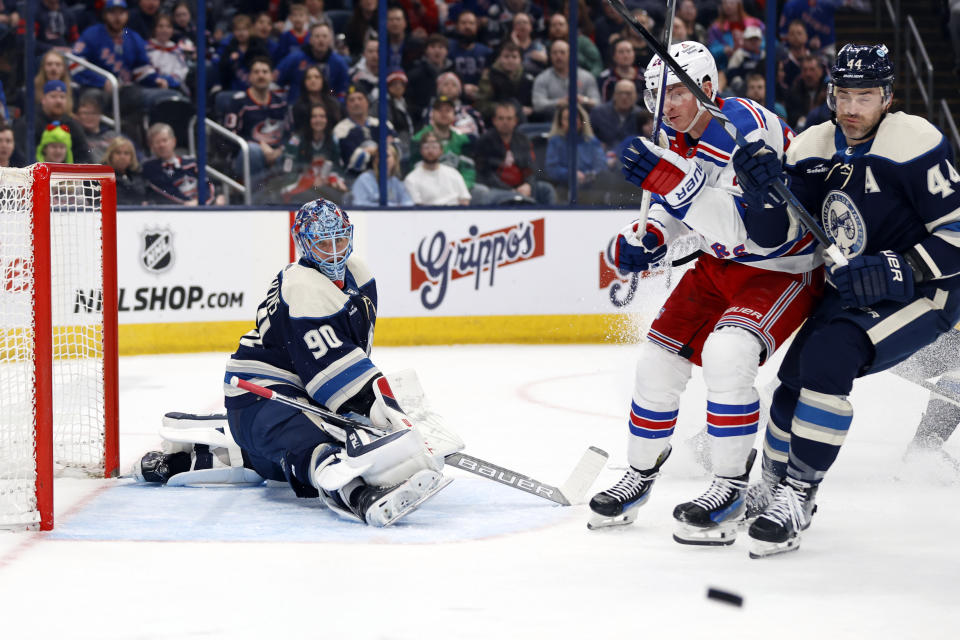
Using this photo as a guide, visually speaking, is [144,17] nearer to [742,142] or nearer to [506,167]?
[506,167]

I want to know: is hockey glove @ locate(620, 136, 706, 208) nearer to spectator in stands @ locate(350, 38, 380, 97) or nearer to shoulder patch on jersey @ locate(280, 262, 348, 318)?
shoulder patch on jersey @ locate(280, 262, 348, 318)

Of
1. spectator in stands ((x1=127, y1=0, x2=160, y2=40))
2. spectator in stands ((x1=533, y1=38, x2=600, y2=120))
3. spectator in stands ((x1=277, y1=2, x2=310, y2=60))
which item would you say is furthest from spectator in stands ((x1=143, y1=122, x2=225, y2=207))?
spectator in stands ((x1=533, y1=38, x2=600, y2=120))

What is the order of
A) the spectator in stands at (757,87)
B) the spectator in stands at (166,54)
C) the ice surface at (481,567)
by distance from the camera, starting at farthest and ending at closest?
1. the spectator in stands at (757,87)
2. the spectator in stands at (166,54)
3. the ice surface at (481,567)

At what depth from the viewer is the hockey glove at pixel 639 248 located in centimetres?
289

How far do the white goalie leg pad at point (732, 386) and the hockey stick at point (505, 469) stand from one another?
21.3 inches

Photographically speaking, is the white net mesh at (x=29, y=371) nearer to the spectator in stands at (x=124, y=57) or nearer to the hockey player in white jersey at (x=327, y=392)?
the hockey player in white jersey at (x=327, y=392)

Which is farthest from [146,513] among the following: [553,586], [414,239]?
[414,239]

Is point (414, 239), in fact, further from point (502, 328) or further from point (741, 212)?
point (741, 212)

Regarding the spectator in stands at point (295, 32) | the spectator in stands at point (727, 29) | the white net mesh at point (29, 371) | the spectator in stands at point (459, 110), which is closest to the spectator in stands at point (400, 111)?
the spectator in stands at point (459, 110)

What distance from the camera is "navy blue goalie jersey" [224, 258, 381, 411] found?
298 centimetres

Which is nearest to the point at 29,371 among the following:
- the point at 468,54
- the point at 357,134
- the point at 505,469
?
the point at 505,469

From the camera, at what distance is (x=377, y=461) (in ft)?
9.28

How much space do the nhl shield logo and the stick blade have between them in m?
3.65

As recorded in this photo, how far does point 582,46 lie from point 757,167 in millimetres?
5537
